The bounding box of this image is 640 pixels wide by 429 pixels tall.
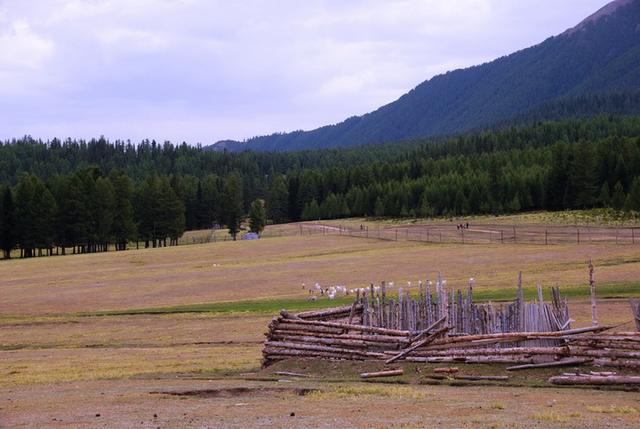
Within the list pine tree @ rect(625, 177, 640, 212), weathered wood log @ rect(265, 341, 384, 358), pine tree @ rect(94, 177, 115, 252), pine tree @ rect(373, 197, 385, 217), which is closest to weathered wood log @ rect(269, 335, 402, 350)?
weathered wood log @ rect(265, 341, 384, 358)

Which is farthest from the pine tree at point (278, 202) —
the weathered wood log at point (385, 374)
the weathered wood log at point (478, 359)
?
the weathered wood log at point (385, 374)

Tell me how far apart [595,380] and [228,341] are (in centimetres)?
1694

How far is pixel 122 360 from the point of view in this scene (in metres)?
26.3

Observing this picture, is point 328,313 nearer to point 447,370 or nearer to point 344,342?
point 344,342

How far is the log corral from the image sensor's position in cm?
1841

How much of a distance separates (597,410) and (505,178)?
12687 cm

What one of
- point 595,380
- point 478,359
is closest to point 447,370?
point 478,359

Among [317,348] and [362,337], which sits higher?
[362,337]

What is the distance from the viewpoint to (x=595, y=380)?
17188mm

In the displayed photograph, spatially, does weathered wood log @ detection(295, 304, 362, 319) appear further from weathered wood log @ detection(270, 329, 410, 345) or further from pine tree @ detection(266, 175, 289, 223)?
pine tree @ detection(266, 175, 289, 223)

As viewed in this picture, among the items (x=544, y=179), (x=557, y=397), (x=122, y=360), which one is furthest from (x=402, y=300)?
(x=544, y=179)

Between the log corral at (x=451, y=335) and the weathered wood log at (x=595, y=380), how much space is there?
77 centimetres

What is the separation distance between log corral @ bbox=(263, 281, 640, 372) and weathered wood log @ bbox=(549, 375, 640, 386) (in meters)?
0.77

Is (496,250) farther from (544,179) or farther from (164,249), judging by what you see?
(544,179)
